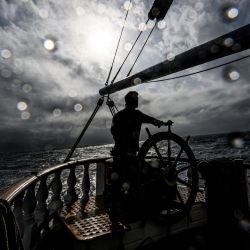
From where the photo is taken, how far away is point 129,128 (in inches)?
137

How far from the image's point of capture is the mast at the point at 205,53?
272 centimetres

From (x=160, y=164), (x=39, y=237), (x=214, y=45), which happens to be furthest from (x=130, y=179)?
(x=214, y=45)

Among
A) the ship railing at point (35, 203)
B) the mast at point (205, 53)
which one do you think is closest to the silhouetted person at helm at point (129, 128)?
the mast at point (205, 53)

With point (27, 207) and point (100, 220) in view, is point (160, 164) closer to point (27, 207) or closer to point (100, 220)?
point (100, 220)

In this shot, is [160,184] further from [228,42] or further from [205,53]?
[228,42]

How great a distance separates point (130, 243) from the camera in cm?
297

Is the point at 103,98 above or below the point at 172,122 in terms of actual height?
above

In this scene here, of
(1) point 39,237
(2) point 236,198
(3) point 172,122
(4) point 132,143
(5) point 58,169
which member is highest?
(3) point 172,122

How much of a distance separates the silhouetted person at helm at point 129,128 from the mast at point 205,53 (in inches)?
36.8

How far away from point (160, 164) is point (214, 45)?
1.89 metres

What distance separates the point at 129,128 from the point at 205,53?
5.11 ft

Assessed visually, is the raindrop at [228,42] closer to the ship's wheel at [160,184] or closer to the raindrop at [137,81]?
the ship's wheel at [160,184]

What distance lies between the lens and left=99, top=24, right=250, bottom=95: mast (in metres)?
2.72

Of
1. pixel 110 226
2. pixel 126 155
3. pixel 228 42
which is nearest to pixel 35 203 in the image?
pixel 110 226
